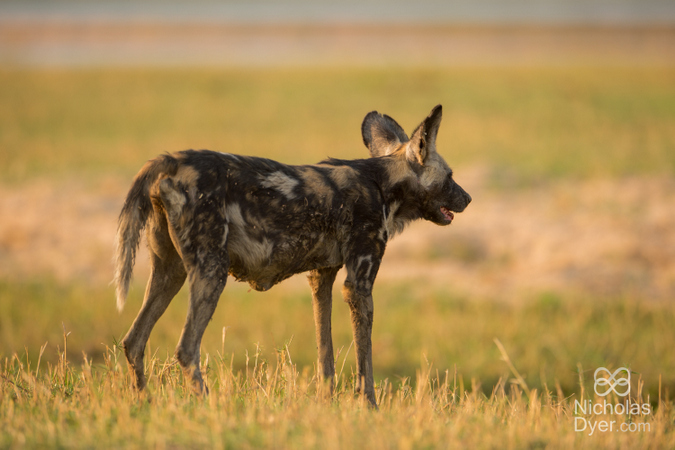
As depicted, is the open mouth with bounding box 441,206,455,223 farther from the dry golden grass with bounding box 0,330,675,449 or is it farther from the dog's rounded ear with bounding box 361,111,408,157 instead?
the dry golden grass with bounding box 0,330,675,449

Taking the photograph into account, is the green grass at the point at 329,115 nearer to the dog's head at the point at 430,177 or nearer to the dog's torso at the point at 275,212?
the dog's head at the point at 430,177

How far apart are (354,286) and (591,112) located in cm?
2205

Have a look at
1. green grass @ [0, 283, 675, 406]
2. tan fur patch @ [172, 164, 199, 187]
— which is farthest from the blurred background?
tan fur patch @ [172, 164, 199, 187]

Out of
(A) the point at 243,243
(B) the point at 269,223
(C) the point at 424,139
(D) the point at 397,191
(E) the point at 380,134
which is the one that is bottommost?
(A) the point at 243,243

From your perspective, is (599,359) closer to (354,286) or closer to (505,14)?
(354,286)

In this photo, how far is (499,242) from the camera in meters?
14.6

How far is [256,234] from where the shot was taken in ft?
14.9

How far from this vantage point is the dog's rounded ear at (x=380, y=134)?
564 cm

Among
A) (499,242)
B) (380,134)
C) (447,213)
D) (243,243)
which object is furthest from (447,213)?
(499,242)

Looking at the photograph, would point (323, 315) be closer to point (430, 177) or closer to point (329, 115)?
point (430, 177)

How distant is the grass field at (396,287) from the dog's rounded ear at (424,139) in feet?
4.99

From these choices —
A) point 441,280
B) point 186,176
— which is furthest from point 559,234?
point 186,176

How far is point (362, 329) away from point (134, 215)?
65.1 inches

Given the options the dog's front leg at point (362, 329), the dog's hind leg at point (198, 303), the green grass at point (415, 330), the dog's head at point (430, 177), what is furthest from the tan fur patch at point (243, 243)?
the green grass at point (415, 330)
